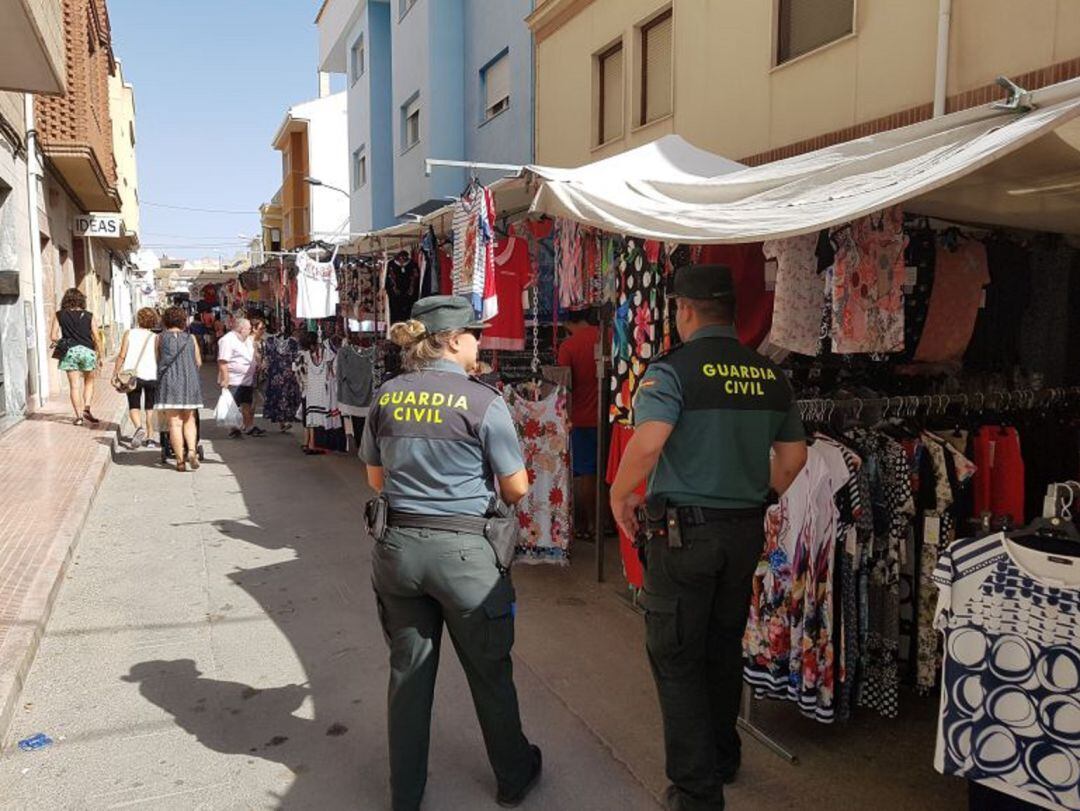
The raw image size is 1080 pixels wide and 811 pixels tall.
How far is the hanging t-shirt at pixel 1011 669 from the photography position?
2592 millimetres

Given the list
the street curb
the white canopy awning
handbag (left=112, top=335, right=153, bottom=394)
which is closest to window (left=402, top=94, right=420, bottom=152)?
handbag (left=112, top=335, right=153, bottom=394)

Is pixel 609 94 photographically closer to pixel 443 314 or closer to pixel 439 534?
pixel 443 314

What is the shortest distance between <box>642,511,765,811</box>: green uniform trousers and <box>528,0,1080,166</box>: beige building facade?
446cm

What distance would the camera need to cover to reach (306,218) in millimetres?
33781

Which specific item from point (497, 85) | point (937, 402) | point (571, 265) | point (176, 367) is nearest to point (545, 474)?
point (571, 265)

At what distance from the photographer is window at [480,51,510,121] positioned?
1454 cm

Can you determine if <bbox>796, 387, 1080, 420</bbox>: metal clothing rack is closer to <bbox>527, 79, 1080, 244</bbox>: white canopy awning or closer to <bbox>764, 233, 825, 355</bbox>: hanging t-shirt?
<bbox>764, 233, 825, 355</bbox>: hanging t-shirt

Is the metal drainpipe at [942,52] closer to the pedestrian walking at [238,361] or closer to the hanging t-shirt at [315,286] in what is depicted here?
the hanging t-shirt at [315,286]

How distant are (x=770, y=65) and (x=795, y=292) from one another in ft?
15.6

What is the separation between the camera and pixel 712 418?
117 inches

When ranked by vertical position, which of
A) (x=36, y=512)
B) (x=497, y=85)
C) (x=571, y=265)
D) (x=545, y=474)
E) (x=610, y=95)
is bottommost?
(x=36, y=512)

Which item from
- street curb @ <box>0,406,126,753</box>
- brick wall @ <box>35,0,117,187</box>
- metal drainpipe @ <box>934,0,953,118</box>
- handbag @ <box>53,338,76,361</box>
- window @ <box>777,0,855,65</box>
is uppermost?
brick wall @ <box>35,0,117,187</box>

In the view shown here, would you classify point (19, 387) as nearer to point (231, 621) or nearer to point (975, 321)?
point (231, 621)

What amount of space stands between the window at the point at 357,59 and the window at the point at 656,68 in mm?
14687
